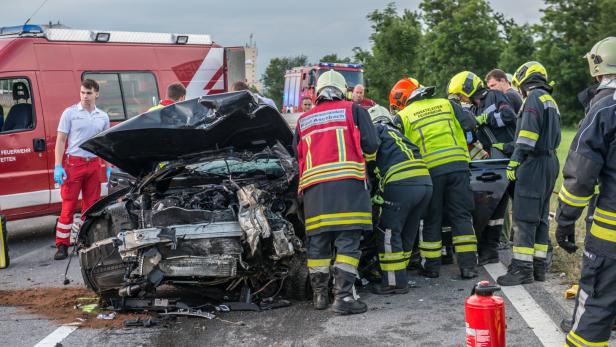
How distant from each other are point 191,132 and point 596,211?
3.24 meters

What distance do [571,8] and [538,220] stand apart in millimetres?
59307

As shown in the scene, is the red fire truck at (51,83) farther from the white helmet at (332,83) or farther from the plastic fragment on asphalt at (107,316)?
the white helmet at (332,83)

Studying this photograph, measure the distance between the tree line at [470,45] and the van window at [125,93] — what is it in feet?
64.8

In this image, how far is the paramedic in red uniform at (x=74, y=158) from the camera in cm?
894

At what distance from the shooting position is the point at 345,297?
20.1 feet

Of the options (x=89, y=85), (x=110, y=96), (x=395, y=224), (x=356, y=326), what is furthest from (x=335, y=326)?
(x=110, y=96)

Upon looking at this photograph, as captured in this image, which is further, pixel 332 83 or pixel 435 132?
pixel 435 132

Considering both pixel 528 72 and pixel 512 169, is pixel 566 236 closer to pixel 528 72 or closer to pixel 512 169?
pixel 512 169

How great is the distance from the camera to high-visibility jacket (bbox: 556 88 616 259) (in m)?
4.35

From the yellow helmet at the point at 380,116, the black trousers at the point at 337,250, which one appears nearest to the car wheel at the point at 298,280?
the black trousers at the point at 337,250

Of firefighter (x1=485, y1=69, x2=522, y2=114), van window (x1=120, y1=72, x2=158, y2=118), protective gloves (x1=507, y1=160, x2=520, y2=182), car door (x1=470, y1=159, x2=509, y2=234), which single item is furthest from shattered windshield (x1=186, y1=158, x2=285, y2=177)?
van window (x1=120, y1=72, x2=158, y2=118)

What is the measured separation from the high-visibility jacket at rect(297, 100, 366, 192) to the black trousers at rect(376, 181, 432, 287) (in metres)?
0.61

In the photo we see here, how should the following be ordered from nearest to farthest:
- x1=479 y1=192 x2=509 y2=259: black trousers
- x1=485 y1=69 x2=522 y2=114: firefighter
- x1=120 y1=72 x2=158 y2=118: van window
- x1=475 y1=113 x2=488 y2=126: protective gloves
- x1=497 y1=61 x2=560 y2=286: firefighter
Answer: x1=497 y1=61 x2=560 y2=286: firefighter, x1=479 y1=192 x2=509 y2=259: black trousers, x1=475 y1=113 x2=488 y2=126: protective gloves, x1=485 y1=69 x2=522 y2=114: firefighter, x1=120 y1=72 x2=158 y2=118: van window

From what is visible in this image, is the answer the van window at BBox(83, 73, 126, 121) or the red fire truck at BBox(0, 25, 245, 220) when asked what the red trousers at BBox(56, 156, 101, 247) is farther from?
the van window at BBox(83, 73, 126, 121)
